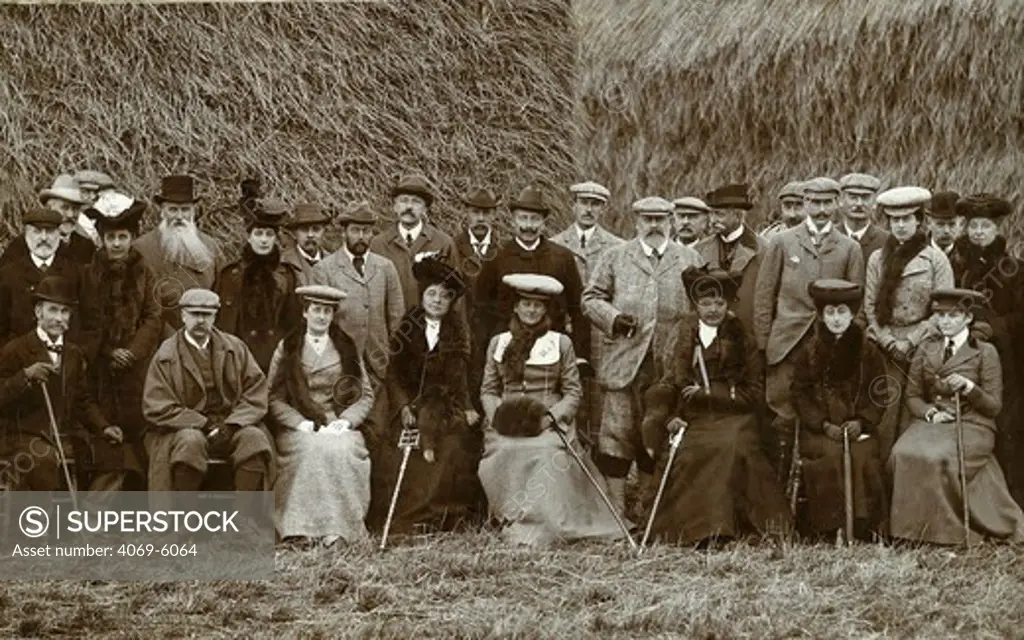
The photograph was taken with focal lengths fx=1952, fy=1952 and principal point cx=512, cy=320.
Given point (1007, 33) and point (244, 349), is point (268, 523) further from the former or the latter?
point (1007, 33)

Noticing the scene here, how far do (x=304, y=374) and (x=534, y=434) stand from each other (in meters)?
1.02

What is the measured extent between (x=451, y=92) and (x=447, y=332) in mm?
1929

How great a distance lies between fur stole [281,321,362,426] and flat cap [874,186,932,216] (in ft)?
7.86

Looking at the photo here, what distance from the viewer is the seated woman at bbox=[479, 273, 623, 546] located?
8.27m

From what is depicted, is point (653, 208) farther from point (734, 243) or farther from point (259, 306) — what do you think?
point (259, 306)

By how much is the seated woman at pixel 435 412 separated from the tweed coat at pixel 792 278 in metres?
1.33

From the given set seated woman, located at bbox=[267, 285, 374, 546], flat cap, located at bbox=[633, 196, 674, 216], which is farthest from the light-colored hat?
flat cap, located at bbox=[633, 196, 674, 216]

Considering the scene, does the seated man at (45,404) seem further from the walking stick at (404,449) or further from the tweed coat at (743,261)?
the tweed coat at (743,261)

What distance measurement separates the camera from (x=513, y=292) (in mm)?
8633

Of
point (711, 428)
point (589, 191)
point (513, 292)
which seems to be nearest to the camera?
point (711, 428)

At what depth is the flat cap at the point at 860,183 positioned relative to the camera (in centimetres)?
893

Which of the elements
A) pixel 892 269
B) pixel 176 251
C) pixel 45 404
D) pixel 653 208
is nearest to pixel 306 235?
pixel 176 251

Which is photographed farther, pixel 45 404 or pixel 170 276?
pixel 170 276

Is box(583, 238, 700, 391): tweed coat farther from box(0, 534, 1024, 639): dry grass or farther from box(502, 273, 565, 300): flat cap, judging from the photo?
box(0, 534, 1024, 639): dry grass
